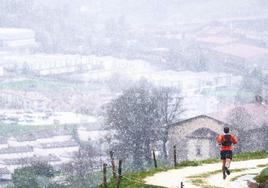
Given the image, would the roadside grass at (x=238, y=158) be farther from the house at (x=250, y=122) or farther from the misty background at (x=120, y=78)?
the house at (x=250, y=122)

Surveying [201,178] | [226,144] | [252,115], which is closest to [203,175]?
[201,178]

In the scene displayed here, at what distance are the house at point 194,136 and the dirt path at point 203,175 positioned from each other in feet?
65.3

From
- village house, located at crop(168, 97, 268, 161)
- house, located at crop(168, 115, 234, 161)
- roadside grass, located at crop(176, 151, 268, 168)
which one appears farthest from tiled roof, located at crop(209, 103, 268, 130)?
roadside grass, located at crop(176, 151, 268, 168)

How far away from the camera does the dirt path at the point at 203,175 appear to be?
1333 cm

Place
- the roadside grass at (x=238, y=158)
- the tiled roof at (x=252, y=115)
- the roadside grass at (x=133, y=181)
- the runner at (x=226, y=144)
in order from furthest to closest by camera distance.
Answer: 1. the tiled roof at (x=252, y=115)
2. the roadside grass at (x=238, y=158)
3. the roadside grass at (x=133, y=181)
4. the runner at (x=226, y=144)

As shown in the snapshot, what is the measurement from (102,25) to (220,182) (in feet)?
424

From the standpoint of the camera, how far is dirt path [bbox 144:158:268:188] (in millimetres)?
13328

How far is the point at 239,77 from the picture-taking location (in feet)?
282

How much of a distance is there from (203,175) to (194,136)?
850 inches

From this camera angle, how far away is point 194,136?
118 ft

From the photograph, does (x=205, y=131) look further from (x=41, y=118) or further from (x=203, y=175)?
(x=41, y=118)

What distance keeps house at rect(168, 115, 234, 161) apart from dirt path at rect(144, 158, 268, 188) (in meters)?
19.9

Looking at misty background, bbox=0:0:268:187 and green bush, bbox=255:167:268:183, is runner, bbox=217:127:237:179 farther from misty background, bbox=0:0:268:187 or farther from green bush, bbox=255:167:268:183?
misty background, bbox=0:0:268:187

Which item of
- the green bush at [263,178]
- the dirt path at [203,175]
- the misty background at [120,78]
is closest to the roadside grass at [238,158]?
the dirt path at [203,175]
